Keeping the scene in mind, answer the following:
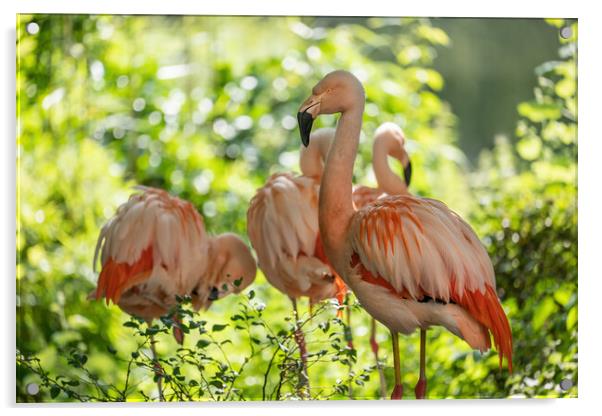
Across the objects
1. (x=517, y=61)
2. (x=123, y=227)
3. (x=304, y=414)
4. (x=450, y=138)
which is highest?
(x=517, y=61)

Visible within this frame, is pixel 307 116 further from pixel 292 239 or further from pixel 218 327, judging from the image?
pixel 218 327

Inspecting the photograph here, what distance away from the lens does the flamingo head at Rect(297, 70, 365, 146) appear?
8.86 feet

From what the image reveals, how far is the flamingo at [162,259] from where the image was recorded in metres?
2.81

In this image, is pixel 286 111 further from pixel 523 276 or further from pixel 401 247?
pixel 523 276

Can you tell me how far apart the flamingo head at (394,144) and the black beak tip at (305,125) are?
30cm

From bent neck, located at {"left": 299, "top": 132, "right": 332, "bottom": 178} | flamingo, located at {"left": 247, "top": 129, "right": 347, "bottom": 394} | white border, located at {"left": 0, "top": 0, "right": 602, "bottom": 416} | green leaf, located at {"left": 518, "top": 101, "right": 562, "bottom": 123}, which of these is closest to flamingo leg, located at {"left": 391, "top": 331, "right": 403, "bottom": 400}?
white border, located at {"left": 0, "top": 0, "right": 602, "bottom": 416}

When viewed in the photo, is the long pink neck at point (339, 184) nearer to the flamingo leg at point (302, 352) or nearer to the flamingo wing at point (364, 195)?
the flamingo wing at point (364, 195)

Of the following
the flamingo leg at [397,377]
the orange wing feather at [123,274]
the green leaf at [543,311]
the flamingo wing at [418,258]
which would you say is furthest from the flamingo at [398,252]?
the orange wing feather at [123,274]

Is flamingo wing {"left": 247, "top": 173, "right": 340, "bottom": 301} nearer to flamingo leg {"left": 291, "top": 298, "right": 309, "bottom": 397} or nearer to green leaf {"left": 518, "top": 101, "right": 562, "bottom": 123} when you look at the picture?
flamingo leg {"left": 291, "top": 298, "right": 309, "bottom": 397}

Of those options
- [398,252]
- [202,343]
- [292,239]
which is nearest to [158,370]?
[202,343]

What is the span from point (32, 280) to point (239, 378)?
0.65 meters

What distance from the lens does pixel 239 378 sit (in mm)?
→ 2869

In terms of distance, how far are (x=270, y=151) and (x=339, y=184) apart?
33 cm
